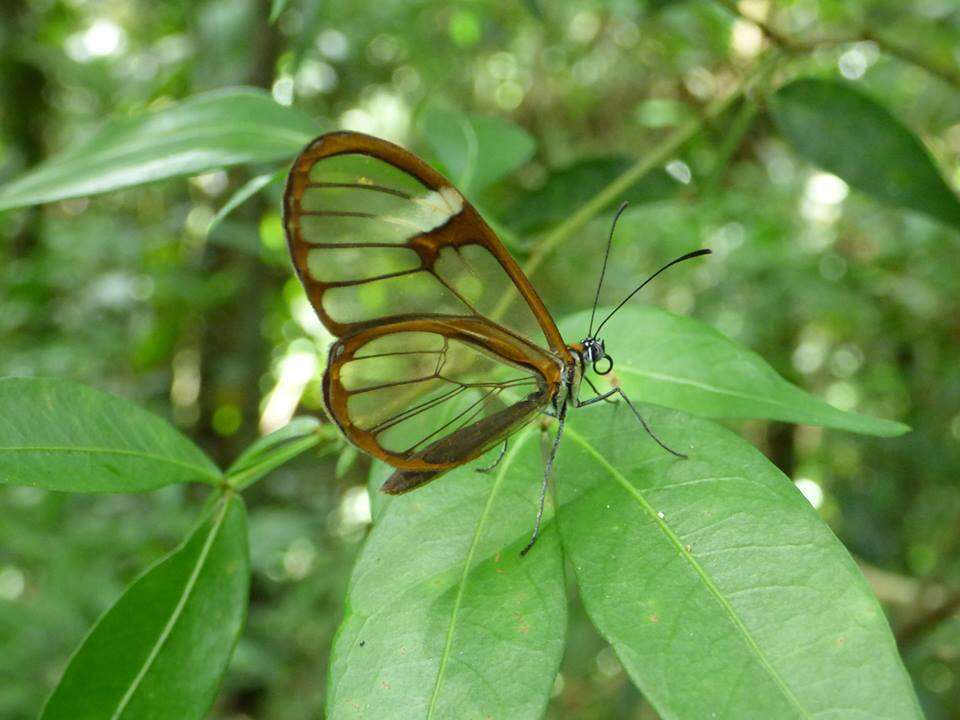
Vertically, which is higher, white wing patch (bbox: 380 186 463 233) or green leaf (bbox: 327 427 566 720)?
white wing patch (bbox: 380 186 463 233)

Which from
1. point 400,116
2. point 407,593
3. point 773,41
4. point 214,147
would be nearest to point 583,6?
point 400,116

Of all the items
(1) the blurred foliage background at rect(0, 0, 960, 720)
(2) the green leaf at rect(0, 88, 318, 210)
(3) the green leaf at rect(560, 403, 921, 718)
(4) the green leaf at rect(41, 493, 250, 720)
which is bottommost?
(1) the blurred foliage background at rect(0, 0, 960, 720)

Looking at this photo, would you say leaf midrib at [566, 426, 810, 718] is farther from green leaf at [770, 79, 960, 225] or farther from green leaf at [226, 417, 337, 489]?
green leaf at [770, 79, 960, 225]

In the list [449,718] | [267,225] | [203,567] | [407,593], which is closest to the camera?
[449,718]

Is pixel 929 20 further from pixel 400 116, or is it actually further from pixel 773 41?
pixel 400 116

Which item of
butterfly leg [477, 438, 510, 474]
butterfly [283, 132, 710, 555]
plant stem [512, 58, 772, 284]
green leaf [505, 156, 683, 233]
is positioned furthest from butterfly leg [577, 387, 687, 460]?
green leaf [505, 156, 683, 233]

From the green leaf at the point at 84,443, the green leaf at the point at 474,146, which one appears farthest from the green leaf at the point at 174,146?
the green leaf at the point at 84,443

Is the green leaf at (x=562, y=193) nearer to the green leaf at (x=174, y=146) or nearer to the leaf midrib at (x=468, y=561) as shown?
the green leaf at (x=174, y=146)

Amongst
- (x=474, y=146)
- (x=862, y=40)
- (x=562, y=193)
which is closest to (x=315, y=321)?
(x=562, y=193)
